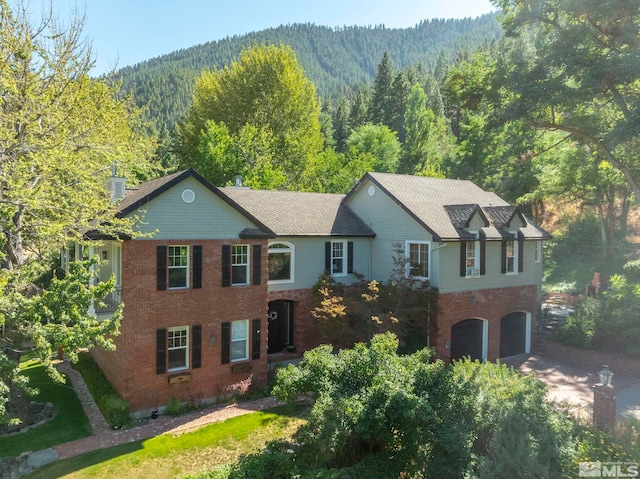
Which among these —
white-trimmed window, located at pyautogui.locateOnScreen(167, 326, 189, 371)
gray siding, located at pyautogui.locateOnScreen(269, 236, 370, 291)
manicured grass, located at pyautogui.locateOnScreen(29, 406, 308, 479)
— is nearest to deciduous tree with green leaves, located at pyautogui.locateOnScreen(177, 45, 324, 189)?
gray siding, located at pyautogui.locateOnScreen(269, 236, 370, 291)

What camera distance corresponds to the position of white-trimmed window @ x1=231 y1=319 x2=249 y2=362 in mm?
16031

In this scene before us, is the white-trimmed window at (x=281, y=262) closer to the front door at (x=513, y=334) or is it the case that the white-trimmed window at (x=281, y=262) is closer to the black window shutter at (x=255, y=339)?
the black window shutter at (x=255, y=339)

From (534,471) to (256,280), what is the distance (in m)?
10.8

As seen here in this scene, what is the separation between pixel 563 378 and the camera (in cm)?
1831

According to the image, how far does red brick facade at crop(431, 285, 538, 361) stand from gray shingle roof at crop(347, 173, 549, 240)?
2704 mm

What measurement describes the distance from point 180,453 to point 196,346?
3849mm

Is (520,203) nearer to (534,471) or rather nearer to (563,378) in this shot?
(563,378)

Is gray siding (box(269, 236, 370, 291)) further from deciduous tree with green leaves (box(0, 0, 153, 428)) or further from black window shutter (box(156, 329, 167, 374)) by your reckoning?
deciduous tree with green leaves (box(0, 0, 153, 428))

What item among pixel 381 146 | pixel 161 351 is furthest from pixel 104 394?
pixel 381 146

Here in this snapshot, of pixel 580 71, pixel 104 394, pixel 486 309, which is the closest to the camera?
pixel 580 71

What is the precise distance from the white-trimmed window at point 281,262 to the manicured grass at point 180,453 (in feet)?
20.3

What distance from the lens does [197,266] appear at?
49.5 ft

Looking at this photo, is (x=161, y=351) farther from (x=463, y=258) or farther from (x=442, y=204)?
(x=442, y=204)

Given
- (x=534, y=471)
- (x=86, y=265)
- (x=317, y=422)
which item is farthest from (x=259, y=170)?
(x=534, y=471)
